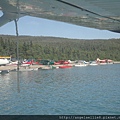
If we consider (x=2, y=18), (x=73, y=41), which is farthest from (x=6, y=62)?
(x=73, y=41)

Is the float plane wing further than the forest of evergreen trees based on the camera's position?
No

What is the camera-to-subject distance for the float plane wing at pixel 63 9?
371cm

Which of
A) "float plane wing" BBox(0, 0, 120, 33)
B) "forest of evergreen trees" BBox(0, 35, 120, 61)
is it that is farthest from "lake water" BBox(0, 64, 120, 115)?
"forest of evergreen trees" BBox(0, 35, 120, 61)

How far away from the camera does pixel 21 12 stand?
442cm

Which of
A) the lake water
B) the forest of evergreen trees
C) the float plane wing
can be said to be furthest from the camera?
the forest of evergreen trees

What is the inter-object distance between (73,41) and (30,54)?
1838 inches

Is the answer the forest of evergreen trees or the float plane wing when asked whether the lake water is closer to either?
the float plane wing

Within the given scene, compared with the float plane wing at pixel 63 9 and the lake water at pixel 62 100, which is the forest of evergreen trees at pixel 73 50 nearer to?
the lake water at pixel 62 100

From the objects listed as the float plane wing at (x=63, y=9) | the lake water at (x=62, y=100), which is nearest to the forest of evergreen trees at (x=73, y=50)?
the lake water at (x=62, y=100)

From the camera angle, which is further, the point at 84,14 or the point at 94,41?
the point at 94,41

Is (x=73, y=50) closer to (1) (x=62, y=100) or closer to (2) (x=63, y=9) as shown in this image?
(1) (x=62, y=100)

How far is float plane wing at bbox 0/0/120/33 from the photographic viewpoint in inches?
146

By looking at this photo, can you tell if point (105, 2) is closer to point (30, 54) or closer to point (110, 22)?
point (110, 22)

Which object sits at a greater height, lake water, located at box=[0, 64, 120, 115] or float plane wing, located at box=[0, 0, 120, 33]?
float plane wing, located at box=[0, 0, 120, 33]
